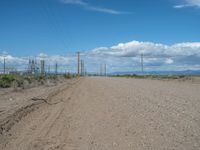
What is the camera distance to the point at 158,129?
1122cm

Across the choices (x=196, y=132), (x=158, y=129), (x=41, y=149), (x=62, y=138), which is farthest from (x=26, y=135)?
(x=196, y=132)

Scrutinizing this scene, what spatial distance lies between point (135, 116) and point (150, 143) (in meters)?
5.09

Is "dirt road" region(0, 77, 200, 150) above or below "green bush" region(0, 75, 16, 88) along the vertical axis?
below

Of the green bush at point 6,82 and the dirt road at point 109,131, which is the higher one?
the green bush at point 6,82

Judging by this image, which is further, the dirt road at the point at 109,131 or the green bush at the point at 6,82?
the green bush at the point at 6,82

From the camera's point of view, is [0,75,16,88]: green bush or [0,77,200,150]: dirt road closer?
[0,77,200,150]: dirt road

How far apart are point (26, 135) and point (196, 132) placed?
485 cm

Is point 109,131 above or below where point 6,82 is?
below

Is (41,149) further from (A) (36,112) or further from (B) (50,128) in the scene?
(A) (36,112)

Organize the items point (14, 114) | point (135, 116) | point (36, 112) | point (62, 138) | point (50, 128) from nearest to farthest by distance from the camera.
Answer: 1. point (62, 138)
2. point (50, 128)
3. point (135, 116)
4. point (14, 114)
5. point (36, 112)

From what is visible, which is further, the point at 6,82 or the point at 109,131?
the point at 6,82

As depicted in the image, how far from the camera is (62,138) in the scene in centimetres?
1023

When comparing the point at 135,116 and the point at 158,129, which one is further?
the point at 135,116

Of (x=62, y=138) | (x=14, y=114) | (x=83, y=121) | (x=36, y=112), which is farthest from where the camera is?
(x=36, y=112)
